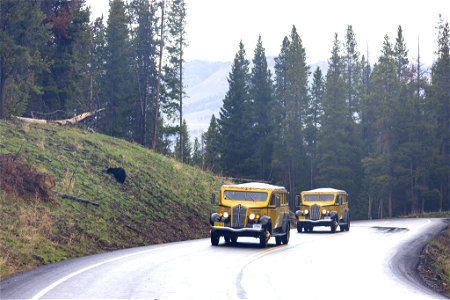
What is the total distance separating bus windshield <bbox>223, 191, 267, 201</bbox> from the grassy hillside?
415cm

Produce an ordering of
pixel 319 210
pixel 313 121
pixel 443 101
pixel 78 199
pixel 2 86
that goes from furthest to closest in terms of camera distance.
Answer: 1. pixel 313 121
2. pixel 443 101
3. pixel 2 86
4. pixel 319 210
5. pixel 78 199

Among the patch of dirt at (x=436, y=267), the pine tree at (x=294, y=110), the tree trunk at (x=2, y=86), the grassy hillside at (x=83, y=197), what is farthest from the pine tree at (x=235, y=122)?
the patch of dirt at (x=436, y=267)

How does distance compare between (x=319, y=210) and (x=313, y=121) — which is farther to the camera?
(x=313, y=121)

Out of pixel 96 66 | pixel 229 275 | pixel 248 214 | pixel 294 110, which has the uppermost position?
pixel 96 66

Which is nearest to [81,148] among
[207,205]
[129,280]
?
[207,205]

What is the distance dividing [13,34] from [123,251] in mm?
21035

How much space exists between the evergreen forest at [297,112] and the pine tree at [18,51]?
11.0 meters

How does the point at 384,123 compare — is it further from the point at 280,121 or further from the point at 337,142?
the point at 280,121

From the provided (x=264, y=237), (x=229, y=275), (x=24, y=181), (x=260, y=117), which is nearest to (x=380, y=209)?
(x=260, y=117)

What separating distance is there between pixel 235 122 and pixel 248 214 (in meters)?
54.0

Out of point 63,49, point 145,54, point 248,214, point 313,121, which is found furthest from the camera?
point 313,121

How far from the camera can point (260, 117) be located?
80.0 m

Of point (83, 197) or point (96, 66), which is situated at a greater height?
point (96, 66)

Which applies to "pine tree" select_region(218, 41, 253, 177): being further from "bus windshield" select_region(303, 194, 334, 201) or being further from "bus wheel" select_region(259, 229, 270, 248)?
"bus wheel" select_region(259, 229, 270, 248)
